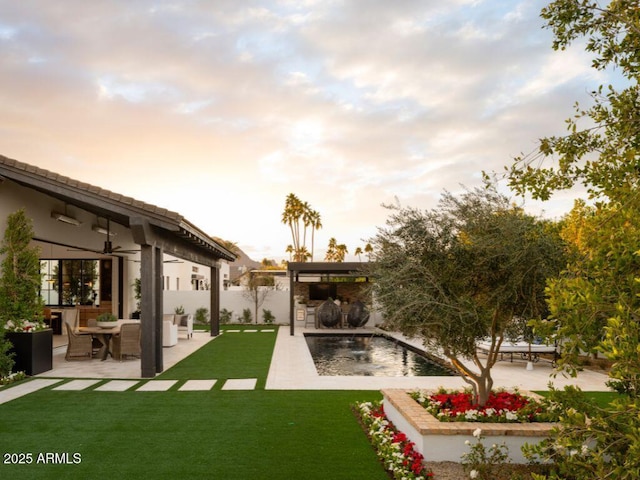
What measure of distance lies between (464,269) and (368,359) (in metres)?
8.24

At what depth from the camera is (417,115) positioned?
554 inches

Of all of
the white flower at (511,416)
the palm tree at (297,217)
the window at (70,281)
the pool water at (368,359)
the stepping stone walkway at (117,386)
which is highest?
the palm tree at (297,217)

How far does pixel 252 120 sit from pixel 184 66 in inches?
116

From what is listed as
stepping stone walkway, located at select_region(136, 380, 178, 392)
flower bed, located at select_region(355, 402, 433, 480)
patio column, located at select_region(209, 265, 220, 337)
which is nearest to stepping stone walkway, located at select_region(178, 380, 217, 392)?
stepping stone walkway, located at select_region(136, 380, 178, 392)

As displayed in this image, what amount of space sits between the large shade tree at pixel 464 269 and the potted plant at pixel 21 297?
24.4 ft

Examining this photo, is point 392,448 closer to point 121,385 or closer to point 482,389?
point 482,389

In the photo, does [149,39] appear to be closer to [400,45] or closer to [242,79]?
[242,79]

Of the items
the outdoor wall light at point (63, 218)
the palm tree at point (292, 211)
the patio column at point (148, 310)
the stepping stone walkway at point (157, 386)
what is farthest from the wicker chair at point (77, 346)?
the palm tree at point (292, 211)

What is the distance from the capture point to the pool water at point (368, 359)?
10955mm

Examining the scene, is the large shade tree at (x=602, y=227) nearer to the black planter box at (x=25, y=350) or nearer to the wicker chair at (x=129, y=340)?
the black planter box at (x=25, y=350)

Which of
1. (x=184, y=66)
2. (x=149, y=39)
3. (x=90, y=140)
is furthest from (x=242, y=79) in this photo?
(x=90, y=140)

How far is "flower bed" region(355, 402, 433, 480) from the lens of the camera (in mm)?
4523

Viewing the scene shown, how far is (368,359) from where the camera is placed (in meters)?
13.1

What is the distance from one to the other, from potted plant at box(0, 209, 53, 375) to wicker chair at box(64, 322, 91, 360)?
71.2 inches
